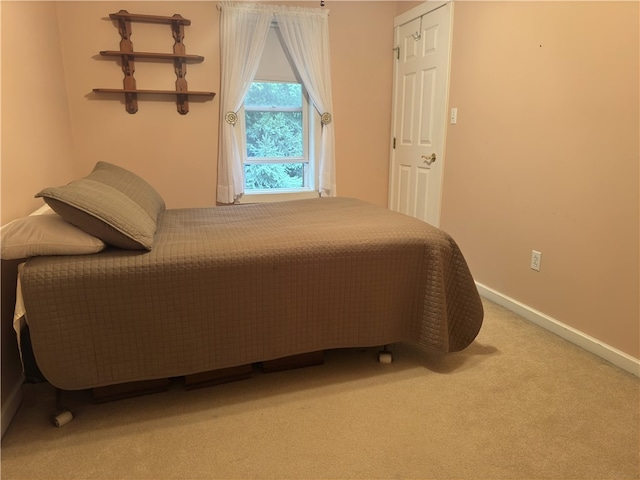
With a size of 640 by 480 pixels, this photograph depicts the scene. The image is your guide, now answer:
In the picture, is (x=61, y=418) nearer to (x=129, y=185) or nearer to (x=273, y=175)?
(x=129, y=185)

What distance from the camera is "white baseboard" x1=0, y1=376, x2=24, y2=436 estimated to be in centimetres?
159

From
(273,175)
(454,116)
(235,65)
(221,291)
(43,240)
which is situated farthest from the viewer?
(273,175)

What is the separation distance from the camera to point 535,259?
254 cm

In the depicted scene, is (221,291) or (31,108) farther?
(31,108)

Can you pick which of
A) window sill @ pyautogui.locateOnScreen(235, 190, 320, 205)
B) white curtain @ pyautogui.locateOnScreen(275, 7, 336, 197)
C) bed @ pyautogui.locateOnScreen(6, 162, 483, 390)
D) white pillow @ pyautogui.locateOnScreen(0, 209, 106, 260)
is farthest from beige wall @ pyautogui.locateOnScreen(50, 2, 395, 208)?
white pillow @ pyautogui.locateOnScreen(0, 209, 106, 260)

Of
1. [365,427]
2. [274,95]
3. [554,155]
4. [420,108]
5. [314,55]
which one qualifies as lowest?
[365,427]

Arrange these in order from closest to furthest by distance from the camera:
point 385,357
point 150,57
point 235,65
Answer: point 385,357
point 150,57
point 235,65

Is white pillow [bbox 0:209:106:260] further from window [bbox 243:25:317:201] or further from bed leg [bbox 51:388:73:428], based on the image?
window [bbox 243:25:317:201]

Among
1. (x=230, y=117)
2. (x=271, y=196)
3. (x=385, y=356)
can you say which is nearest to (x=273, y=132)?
(x=230, y=117)

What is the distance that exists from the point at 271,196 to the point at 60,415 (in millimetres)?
2508

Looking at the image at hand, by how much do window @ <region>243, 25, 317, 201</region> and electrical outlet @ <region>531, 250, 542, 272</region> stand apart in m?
2.05

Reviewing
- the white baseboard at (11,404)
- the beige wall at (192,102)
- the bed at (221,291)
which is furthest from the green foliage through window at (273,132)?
the white baseboard at (11,404)

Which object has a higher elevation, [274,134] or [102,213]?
[274,134]

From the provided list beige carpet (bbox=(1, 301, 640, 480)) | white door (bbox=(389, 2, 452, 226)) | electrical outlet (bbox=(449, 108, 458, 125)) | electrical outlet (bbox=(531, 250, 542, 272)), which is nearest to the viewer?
beige carpet (bbox=(1, 301, 640, 480))
